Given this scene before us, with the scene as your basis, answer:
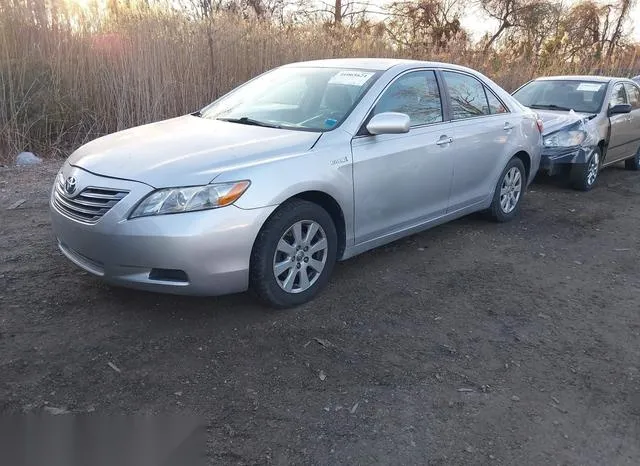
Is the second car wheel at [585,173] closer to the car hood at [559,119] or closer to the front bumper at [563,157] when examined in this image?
the front bumper at [563,157]

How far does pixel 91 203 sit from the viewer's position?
10.7ft

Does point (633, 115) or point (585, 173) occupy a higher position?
point (633, 115)

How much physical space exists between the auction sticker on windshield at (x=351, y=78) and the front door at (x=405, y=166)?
21cm

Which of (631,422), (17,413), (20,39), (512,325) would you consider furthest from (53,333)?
(20,39)

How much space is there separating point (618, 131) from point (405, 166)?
5544mm

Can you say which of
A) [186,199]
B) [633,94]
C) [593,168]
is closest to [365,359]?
[186,199]

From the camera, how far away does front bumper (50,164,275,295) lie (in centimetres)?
309

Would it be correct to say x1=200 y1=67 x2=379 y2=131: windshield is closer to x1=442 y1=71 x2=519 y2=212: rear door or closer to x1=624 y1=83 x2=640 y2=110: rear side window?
x1=442 y1=71 x2=519 y2=212: rear door

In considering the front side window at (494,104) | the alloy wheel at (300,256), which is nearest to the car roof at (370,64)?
the front side window at (494,104)

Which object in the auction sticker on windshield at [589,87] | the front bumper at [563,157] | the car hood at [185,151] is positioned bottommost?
the front bumper at [563,157]

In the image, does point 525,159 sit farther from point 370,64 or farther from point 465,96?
point 370,64

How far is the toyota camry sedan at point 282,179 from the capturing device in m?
3.15

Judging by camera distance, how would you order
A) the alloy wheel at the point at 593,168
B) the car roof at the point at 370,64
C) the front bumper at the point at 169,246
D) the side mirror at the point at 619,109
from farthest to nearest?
the side mirror at the point at 619,109 → the alloy wheel at the point at 593,168 → the car roof at the point at 370,64 → the front bumper at the point at 169,246

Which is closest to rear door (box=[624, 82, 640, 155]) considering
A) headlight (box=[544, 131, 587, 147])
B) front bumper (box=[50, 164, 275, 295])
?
headlight (box=[544, 131, 587, 147])
